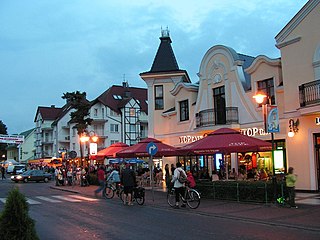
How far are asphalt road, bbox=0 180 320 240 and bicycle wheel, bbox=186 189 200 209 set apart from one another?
609 mm

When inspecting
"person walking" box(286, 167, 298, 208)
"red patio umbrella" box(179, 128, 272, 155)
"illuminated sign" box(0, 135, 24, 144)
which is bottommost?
"person walking" box(286, 167, 298, 208)

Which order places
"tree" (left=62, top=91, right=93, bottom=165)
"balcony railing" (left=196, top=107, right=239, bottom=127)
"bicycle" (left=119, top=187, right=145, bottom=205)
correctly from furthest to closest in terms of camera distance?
"tree" (left=62, top=91, right=93, bottom=165), "balcony railing" (left=196, top=107, right=239, bottom=127), "bicycle" (left=119, top=187, right=145, bottom=205)

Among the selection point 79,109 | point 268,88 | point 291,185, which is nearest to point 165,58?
point 79,109

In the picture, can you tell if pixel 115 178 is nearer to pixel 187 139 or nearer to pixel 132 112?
pixel 187 139

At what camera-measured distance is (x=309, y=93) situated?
19.9 meters

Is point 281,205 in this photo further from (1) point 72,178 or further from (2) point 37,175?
(2) point 37,175

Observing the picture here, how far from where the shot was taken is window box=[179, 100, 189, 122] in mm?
30780

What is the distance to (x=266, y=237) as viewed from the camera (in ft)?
32.4

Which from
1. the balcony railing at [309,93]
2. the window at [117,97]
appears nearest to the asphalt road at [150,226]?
the balcony railing at [309,93]

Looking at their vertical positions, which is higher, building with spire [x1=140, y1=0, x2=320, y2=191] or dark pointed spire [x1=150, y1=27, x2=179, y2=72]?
dark pointed spire [x1=150, y1=27, x2=179, y2=72]

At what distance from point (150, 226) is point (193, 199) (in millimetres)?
5047

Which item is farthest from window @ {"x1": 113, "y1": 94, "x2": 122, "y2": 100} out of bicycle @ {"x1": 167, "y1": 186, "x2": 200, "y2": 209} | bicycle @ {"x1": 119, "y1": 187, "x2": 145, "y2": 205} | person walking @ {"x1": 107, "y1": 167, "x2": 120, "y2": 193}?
bicycle @ {"x1": 167, "y1": 186, "x2": 200, "y2": 209}

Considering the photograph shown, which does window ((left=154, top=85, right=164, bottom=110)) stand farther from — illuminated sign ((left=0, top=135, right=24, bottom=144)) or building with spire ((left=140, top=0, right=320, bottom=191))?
illuminated sign ((left=0, top=135, right=24, bottom=144))

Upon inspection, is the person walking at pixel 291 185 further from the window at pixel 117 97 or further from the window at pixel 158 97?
the window at pixel 117 97
